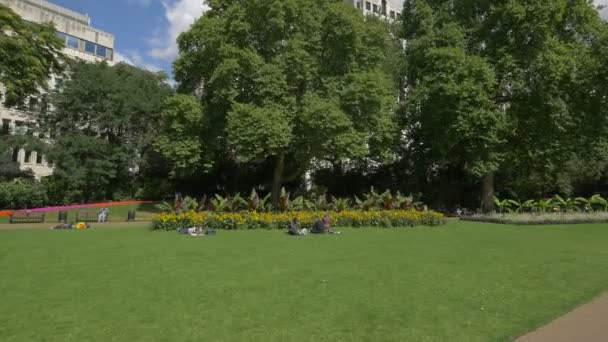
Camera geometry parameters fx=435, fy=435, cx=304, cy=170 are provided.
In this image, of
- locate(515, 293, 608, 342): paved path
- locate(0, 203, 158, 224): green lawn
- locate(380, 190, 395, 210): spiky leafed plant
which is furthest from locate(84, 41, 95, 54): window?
locate(515, 293, 608, 342): paved path

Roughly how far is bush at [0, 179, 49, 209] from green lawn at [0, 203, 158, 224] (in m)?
3.29

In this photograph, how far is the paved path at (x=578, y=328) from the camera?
5379 millimetres

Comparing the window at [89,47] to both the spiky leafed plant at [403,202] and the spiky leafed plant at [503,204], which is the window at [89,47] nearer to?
the spiky leafed plant at [403,202]

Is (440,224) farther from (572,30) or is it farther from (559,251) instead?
(572,30)

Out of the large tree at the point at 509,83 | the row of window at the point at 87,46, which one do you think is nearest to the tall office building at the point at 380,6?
the row of window at the point at 87,46

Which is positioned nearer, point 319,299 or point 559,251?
point 319,299

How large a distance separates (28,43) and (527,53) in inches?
1290

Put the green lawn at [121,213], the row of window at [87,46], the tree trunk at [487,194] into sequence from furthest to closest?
the row of window at [87,46] < the tree trunk at [487,194] < the green lawn at [121,213]

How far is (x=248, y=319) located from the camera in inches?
238

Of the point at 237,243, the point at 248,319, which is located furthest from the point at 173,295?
the point at 237,243

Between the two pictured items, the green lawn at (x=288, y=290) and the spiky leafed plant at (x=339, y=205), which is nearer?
the green lawn at (x=288, y=290)

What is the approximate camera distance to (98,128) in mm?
32906

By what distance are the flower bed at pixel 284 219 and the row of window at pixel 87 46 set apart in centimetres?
4571

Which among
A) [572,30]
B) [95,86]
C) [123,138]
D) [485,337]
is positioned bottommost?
[485,337]
